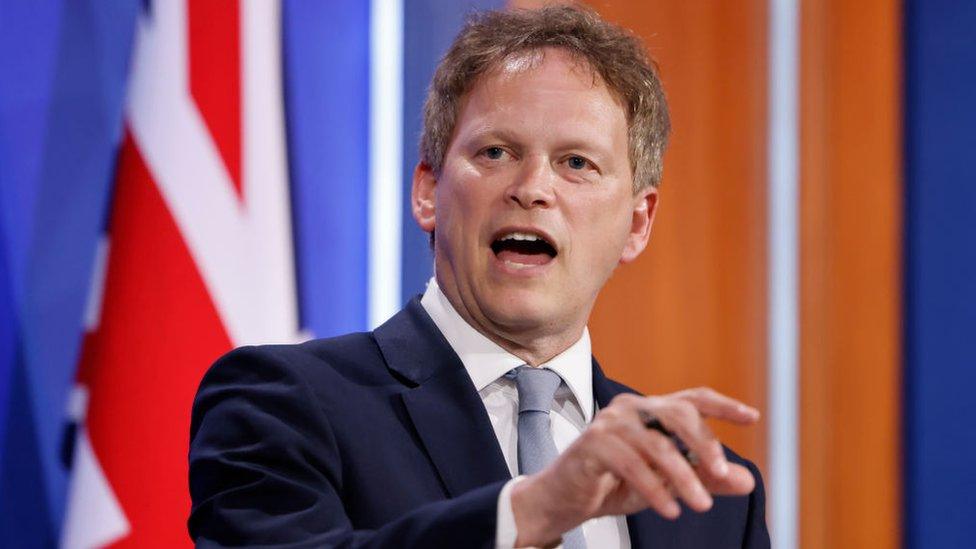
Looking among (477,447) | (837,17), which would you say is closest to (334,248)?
(477,447)

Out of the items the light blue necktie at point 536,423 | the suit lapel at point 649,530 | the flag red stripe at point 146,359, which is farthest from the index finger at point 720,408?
the flag red stripe at point 146,359

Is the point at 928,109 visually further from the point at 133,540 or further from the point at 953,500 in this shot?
the point at 133,540

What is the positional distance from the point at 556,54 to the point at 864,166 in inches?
48.3

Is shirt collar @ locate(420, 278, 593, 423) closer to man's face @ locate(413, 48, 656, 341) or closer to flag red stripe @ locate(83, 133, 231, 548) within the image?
man's face @ locate(413, 48, 656, 341)

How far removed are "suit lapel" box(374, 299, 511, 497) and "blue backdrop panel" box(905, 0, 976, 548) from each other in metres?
1.44

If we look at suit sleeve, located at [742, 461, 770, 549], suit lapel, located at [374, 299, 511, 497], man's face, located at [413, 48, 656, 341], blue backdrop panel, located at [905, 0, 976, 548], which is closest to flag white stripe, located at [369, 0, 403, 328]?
man's face, located at [413, 48, 656, 341]

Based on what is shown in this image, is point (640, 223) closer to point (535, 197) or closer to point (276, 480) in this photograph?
point (535, 197)

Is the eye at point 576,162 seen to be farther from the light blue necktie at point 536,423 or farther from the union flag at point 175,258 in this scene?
the union flag at point 175,258

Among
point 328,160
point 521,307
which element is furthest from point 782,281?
point 521,307

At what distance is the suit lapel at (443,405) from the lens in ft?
4.57

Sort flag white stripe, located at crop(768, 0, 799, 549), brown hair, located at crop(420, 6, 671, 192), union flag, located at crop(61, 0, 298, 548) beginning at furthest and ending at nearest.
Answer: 1. flag white stripe, located at crop(768, 0, 799, 549)
2. union flag, located at crop(61, 0, 298, 548)
3. brown hair, located at crop(420, 6, 671, 192)

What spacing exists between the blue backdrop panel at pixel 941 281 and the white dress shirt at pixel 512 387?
1230 millimetres

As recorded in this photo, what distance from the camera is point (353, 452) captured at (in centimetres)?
137

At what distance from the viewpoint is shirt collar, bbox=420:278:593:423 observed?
5.12ft
